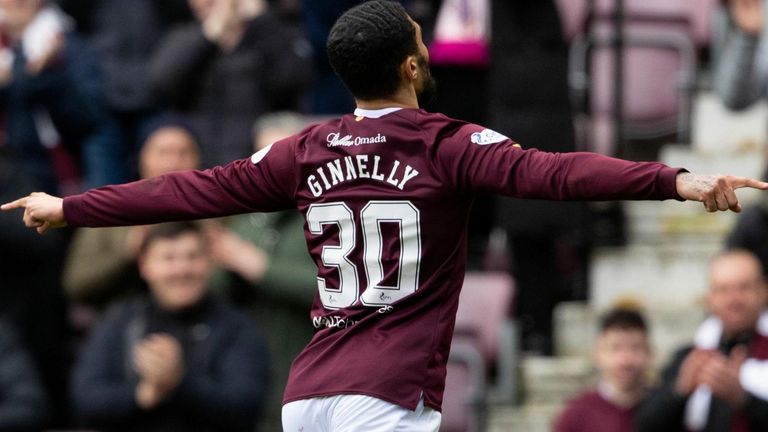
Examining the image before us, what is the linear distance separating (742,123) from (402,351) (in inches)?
207

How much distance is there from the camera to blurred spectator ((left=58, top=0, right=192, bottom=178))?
9305 millimetres

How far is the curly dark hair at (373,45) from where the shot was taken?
4.82m

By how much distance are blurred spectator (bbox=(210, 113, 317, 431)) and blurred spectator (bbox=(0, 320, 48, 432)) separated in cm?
99

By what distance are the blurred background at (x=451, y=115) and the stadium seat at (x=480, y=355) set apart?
1cm

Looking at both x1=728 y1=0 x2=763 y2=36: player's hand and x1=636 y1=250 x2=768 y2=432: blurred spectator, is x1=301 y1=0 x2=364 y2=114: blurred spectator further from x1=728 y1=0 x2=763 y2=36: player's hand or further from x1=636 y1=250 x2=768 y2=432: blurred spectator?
x1=636 y1=250 x2=768 y2=432: blurred spectator

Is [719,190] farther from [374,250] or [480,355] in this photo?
[480,355]

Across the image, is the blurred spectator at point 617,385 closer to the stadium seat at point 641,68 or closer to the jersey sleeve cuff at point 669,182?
the stadium seat at point 641,68

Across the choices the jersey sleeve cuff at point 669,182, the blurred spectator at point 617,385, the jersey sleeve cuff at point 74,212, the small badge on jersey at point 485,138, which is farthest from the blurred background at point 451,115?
the jersey sleeve cuff at point 669,182

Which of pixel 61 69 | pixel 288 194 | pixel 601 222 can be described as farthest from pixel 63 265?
pixel 288 194

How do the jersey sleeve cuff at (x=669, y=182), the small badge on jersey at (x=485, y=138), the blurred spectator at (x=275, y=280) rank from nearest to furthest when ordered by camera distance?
the jersey sleeve cuff at (x=669, y=182), the small badge on jersey at (x=485, y=138), the blurred spectator at (x=275, y=280)

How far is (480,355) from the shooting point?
829 centimetres

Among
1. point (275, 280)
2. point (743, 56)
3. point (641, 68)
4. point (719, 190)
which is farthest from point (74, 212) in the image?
point (641, 68)

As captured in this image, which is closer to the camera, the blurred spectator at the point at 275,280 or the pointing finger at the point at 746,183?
the pointing finger at the point at 746,183

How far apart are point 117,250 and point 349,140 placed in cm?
A: 358
